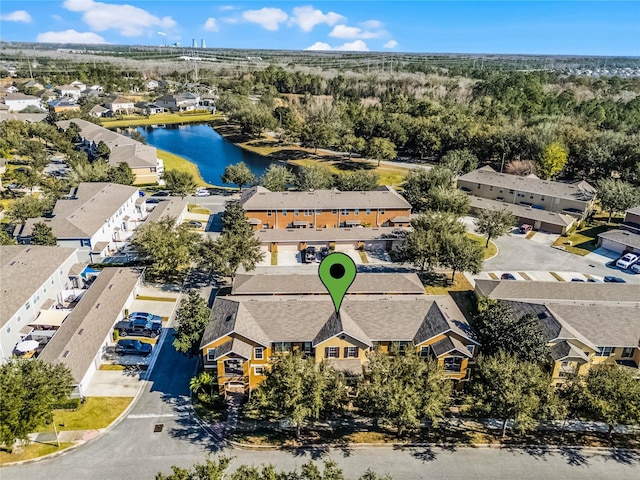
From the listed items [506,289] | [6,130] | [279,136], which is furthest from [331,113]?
[506,289]

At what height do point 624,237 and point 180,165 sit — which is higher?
point 180,165

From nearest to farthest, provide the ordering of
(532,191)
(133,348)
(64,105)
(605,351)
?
1. (605,351)
2. (133,348)
3. (532,191)
4. (64,105)

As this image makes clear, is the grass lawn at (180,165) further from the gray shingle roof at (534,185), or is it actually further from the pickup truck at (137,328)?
the gray shingle roof at (534,185)

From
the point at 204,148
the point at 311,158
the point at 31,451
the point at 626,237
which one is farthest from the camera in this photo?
the point at 204,148

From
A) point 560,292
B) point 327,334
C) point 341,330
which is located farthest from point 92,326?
point 560,292

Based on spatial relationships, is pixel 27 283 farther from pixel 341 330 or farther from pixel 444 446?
pixel 444 446

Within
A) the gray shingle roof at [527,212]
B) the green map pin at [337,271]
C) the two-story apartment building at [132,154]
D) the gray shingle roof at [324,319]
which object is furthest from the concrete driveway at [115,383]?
the two-story apartment building at [132,154]

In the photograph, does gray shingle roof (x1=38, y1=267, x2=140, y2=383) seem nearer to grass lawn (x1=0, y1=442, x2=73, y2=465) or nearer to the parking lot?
the parking lot
